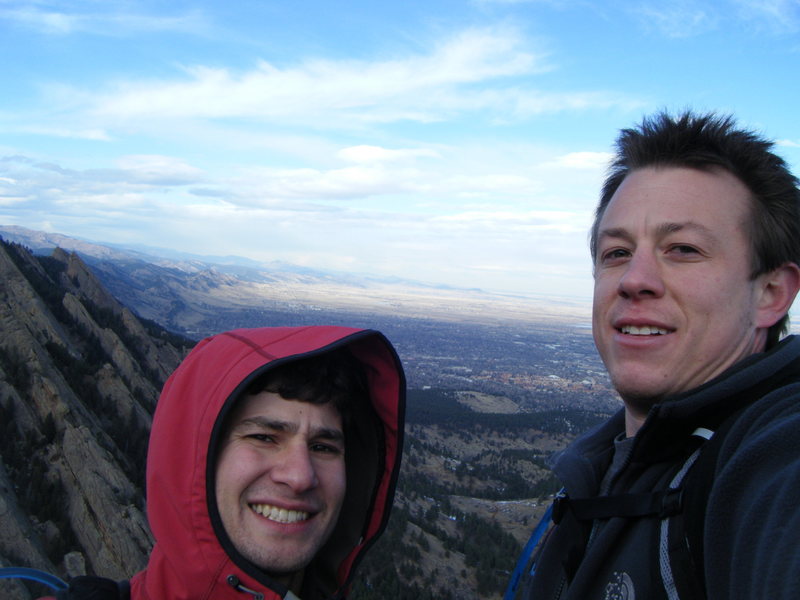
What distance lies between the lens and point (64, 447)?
701 inches

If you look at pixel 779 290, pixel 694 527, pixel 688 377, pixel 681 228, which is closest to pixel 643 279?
pixel 681 228

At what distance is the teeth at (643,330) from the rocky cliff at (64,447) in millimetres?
12923

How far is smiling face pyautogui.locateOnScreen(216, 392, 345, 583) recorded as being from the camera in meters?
2.71

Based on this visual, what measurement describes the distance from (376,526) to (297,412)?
1.13 m

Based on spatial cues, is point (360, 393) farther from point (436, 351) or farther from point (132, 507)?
point (436, 351)

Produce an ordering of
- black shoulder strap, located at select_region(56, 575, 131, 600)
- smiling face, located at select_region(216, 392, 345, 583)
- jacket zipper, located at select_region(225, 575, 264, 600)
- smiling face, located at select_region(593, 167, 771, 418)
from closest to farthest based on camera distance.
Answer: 1. smiling face, located at select_region(593, 167, 771, 418)
2. black shoulder strap, located at select_region(56, 575, 131, 600)
3. jacket zipper, located at select_region(225, 575, 264, 600)
4. smiling face, located at select_region(216, 392, 345, 583)

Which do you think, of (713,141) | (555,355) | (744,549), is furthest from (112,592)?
(555,355)

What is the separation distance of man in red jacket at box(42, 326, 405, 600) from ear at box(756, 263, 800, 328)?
1816mm

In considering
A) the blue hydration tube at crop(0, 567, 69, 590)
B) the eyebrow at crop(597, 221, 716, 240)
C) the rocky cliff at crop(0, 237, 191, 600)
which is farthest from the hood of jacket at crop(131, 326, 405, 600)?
the rocky cliff at crop(0, 237, 191, 600)

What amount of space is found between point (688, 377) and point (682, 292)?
1.17 feet

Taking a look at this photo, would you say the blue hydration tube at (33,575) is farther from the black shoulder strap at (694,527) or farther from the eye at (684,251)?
the eye at (684,251)

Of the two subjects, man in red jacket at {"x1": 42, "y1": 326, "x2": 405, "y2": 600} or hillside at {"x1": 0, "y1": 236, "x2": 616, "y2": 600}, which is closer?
man in red jacket at {"x1": 42, "y1": 326, "x2": 405, "y2": 600}

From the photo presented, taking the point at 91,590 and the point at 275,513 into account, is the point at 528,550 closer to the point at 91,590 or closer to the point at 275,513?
the point at 275,513

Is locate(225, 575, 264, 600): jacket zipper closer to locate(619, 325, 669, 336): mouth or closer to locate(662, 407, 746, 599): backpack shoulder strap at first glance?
locate(662, 407, 746, 599): backpack shoulder strap
